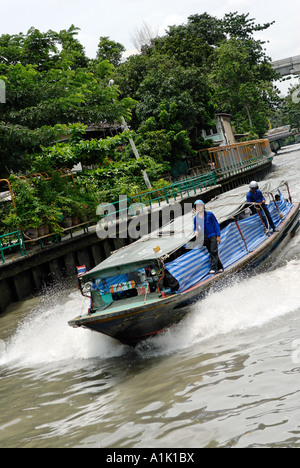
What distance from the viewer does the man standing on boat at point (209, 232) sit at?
30.6ft

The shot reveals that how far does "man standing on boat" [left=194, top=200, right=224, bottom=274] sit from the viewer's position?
9.33 m

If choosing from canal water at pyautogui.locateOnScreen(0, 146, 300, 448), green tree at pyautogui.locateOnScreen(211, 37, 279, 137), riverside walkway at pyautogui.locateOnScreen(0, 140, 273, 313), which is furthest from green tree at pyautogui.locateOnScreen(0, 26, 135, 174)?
green tree at pyautogui.locateOnScreen(211, 37, 279, 137)

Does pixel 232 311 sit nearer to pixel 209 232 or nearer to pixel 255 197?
pixel 209 232

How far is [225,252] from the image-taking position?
1017 cm

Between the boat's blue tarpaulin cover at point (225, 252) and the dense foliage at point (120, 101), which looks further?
the dense foliage at point (120, 101)

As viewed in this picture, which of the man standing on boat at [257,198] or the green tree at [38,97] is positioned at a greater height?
the green tree at [38,97]

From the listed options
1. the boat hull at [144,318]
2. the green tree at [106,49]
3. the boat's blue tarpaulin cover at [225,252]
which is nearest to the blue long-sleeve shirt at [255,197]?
the boat's blue tarpaulin cover at [225,252]

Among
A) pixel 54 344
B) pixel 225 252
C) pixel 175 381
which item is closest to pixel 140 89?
pixel 225 252

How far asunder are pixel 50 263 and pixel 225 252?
323 inches

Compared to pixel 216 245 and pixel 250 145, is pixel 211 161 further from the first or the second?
pixel 216 245

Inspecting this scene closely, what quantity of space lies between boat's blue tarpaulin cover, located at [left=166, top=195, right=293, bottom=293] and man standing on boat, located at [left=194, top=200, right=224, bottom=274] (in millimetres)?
117

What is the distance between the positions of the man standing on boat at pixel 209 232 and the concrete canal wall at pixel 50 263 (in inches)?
300

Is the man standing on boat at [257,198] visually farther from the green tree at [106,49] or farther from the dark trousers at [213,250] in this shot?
the green tree at [106,49]
